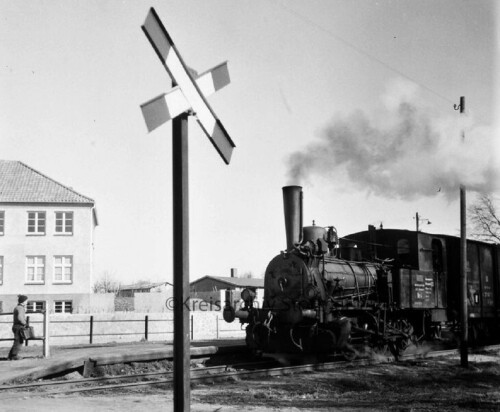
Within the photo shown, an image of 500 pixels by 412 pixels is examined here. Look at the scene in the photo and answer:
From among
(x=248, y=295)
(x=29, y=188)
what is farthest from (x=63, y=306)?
(x=248, y=295)

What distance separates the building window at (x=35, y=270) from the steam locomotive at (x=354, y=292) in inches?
984

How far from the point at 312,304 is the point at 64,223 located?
27122 millimetres

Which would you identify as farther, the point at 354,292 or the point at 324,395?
the point at 354,292

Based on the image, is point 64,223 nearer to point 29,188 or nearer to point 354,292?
point 29,188

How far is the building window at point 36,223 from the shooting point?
122ft

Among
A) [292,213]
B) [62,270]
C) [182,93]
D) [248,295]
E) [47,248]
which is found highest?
[47,248]

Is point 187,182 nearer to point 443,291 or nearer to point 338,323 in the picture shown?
point 338,323

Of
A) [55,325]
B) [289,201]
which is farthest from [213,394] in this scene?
[55,325]

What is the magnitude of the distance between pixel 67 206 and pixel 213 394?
98.5ft

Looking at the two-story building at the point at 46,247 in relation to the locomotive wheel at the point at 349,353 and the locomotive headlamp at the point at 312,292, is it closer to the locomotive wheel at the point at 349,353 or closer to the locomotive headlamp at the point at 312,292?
the locomotive wheel at the point at 349,353

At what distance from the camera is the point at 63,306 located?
3678 cm

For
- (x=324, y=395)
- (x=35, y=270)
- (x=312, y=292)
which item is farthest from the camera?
(x=35, y=270)

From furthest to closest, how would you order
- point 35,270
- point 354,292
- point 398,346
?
point 35,270
point 398,346
point 354,292

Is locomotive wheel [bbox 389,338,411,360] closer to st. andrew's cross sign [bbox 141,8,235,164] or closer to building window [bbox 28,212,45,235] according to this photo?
st. andrew's cross sign [bbox 141,8,235,164]
